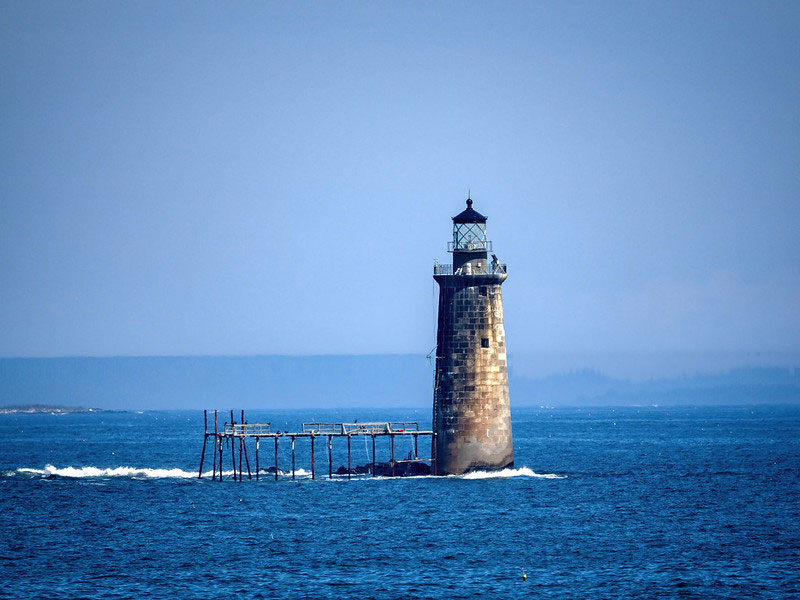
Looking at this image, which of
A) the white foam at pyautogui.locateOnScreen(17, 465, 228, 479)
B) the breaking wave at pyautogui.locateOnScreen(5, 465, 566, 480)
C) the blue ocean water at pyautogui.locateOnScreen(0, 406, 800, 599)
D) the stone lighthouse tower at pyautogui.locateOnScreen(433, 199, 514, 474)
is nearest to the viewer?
the blue ocean water at pyautogui.locateOnScreen(0, 406, 800, 599)

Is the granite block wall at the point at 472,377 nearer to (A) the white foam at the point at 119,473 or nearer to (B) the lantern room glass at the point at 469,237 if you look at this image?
(B) the lantern room glass at the point at 469,237

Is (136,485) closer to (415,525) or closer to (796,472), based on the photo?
(415,525)

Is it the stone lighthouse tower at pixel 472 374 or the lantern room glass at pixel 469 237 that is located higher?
the lantern room glass at pixel 469 237

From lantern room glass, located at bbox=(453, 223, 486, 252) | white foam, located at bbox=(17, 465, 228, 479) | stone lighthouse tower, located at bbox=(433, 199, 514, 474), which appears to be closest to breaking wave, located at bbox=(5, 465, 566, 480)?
white foam, located at bbox=(17, 465, 228, 479)

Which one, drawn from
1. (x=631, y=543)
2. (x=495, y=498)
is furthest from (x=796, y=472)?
(x=631, y=543)

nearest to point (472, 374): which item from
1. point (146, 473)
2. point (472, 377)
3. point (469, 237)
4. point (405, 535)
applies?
point (472, 377)

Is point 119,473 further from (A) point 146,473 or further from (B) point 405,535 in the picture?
(B) point 405,535

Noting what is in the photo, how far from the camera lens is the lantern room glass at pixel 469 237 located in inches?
2734

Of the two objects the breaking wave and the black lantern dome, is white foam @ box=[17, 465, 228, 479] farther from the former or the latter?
the black lantern dome

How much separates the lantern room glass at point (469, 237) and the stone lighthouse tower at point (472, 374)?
4.76 ft

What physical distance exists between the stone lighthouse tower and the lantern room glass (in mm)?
Answer: 1450

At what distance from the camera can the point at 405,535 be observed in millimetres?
54375

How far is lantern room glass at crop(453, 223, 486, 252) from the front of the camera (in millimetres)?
69438

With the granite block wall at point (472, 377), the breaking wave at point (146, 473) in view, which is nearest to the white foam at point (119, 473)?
the breaking wave at point (146, 473)
